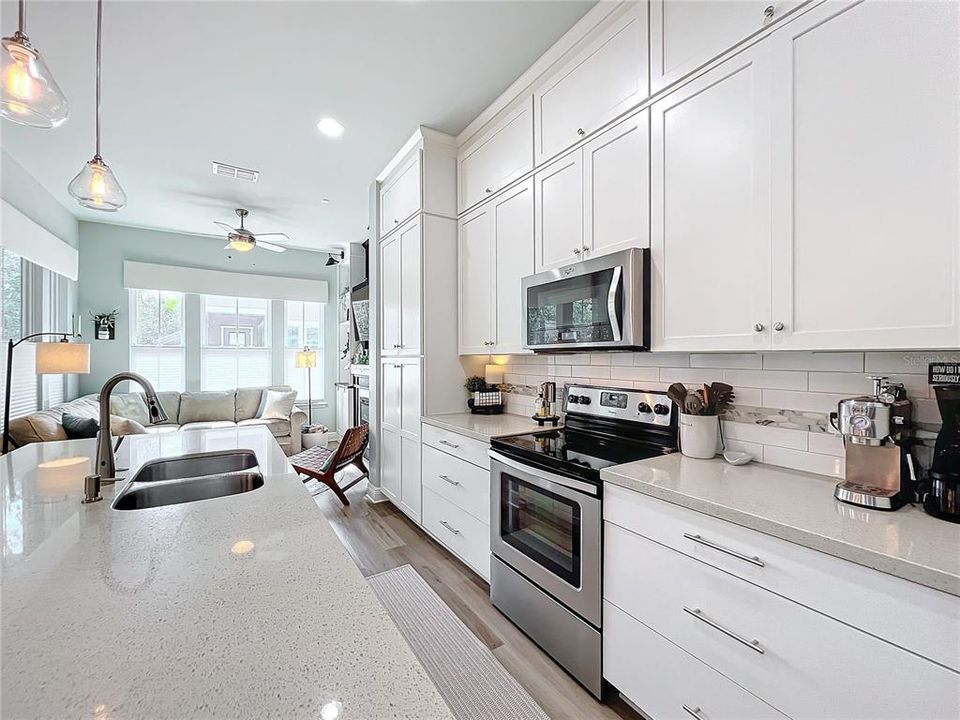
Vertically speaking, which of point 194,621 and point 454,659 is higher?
point 194,621

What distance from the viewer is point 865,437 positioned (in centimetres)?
119

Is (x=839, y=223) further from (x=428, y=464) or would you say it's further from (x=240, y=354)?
(x=240, y=354)

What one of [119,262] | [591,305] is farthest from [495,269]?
[119,262]

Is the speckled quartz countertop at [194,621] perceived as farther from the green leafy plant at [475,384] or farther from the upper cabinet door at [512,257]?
the green leafy plant at [475,384]

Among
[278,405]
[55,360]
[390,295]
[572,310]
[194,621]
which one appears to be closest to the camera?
[194,621]

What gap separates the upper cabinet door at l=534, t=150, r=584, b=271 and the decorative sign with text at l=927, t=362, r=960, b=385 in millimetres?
1301

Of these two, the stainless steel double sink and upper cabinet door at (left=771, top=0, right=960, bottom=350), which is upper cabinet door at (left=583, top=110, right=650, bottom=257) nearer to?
upper cabinet door at (left=771, top=0, right=960, bottom=350)

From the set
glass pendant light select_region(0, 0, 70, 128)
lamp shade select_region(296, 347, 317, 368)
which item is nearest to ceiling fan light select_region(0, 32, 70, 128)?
glass pendant light select_region(0, 0, 70, 128)

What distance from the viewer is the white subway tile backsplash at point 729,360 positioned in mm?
1715

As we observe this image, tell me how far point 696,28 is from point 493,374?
7.39 feet

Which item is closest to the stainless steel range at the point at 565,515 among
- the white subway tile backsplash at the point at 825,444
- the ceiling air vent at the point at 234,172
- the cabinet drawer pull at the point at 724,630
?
the cabinet drawer pull at the point at 724,630

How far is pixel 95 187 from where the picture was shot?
6.04ft

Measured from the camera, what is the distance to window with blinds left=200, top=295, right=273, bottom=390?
5902mm

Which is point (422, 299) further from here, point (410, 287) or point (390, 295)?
point (390, 295)
